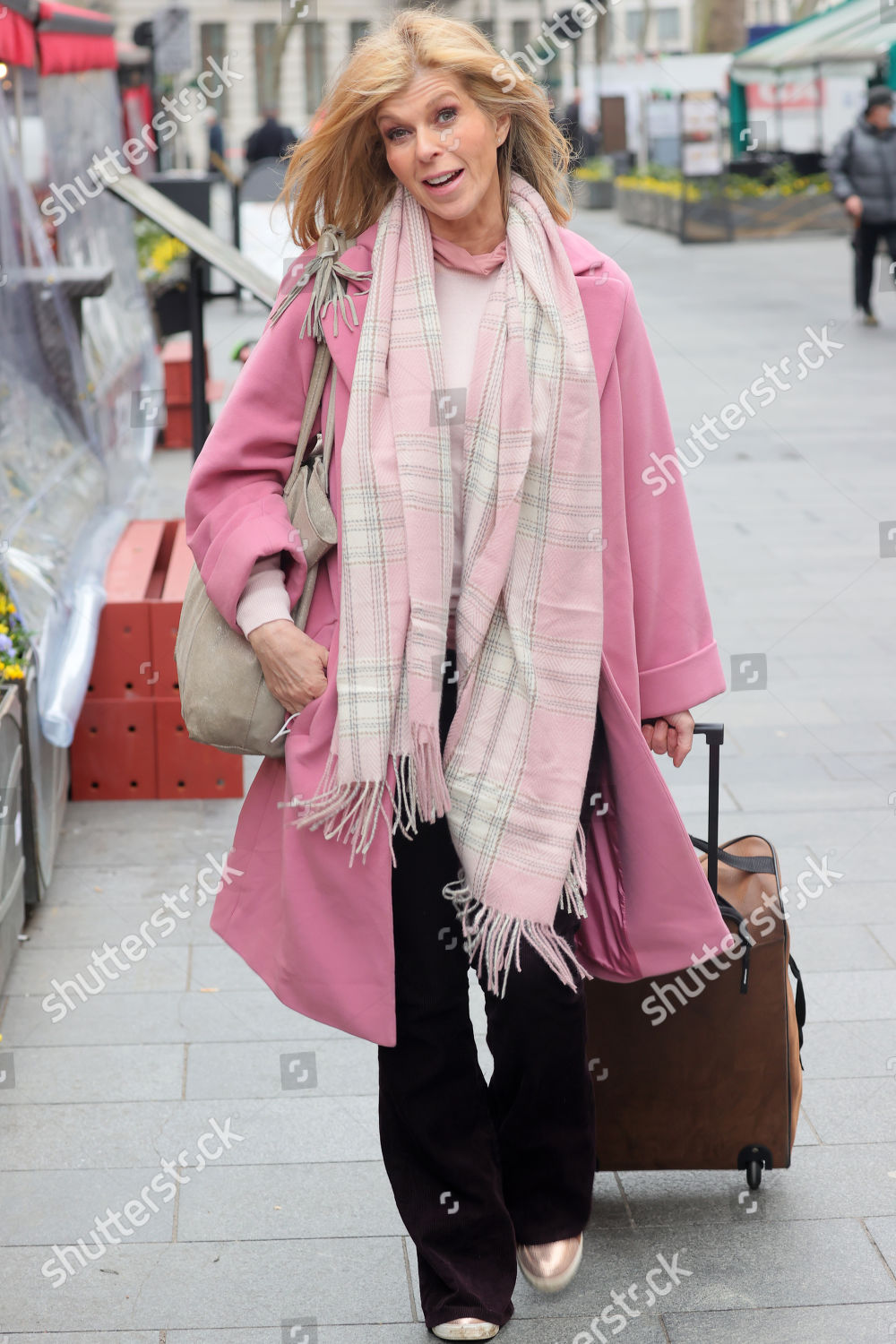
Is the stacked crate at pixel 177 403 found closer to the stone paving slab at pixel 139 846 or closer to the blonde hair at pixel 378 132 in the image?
the stone paving slab at pixel 139 846

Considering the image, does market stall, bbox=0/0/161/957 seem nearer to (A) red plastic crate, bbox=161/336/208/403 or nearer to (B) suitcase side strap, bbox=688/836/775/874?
(A) red plastic crate, bbox=161/336/208/403

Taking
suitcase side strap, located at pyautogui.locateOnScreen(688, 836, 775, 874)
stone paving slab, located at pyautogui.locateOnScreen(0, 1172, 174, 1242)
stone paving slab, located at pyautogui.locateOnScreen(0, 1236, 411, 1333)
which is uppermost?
suitcase side strap, located at pyautogui.locateOnScreen(688, 836, 775, 874)

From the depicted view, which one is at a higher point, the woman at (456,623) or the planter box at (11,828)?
the woman at (456,623)

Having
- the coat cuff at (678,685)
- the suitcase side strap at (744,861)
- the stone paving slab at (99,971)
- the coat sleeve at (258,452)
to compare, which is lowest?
the stone paving slab at (99,971)

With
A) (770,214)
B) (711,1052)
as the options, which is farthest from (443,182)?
(770,214)

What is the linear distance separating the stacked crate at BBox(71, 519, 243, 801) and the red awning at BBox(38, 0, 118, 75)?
132 inches

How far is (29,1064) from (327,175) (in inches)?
73.7

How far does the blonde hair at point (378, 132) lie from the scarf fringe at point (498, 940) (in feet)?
3.08

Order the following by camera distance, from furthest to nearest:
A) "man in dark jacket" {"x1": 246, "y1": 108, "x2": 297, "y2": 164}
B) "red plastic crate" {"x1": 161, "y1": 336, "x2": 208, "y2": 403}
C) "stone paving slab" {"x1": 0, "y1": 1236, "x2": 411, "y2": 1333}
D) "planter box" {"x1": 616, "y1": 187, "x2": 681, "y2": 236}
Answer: "planter box" {"x1": 616, "y1": 187, "x2": 681, "y2": 236} → "man in dark jacket" {"x1": 246, "y1": 108, "x2": 297, "y2": 164} → "red plastic crate" {"x1": 161, "y1": 336, "x2": 208, "y2": 403} → "stone paving slab" {"x1": 0, "y1": 1236, "x2": 411, "y2": 1333}

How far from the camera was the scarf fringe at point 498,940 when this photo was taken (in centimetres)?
209

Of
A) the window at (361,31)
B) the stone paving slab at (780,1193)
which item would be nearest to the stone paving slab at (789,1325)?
the stone paving slab at (780,1193)

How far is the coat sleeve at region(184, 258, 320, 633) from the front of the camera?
6.72 ft

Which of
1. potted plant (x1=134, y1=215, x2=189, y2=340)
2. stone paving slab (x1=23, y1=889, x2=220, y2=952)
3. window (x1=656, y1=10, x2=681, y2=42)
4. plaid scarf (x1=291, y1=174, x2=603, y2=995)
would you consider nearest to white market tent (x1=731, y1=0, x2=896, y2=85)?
potted plant (x1=134, y1=215, x2=189, y2=340)

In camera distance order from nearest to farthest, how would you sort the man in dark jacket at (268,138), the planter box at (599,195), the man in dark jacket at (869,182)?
the man in dark jacket at (869,182), the man in dark jacket at (268,138), the planter box at (599,195)
